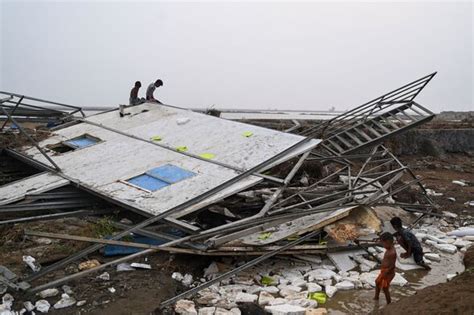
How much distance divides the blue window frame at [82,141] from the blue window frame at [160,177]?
2.31m

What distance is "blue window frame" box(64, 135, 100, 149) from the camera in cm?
851

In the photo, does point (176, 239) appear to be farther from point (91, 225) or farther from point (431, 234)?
point (431, 234)

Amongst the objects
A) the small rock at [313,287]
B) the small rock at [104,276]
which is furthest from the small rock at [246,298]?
the small rock at [104,276]

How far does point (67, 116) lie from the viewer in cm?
1035

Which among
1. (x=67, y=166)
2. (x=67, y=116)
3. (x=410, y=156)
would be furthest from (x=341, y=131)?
(x=410, y=156)

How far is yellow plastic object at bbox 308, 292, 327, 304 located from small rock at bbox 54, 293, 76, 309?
2883 millimetres

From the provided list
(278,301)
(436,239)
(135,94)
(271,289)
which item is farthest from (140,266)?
(135,94)

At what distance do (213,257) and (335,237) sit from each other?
1.83 metres

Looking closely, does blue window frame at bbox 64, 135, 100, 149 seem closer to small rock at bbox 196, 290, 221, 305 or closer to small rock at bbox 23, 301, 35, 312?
small rock at bbox 23, 301, 35, 312

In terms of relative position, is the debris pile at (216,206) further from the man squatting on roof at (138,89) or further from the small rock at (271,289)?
the man squatting on roof at (138,89)

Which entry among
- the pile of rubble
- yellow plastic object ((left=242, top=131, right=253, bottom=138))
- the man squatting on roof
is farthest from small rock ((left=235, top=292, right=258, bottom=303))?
the man squatting on roof

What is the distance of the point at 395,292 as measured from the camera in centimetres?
550

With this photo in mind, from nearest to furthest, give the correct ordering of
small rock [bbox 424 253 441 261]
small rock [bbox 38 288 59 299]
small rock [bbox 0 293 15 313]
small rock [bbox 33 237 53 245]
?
small rock [bbox 0 293 15 313] < small rock [bbox 38 288 59 299] < small rock [bbox 33 237 53 245] < small rock [bbox 424 253 441 261]

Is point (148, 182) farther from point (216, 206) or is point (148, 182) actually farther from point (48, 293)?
point (48, 293)
